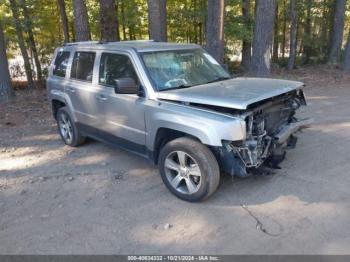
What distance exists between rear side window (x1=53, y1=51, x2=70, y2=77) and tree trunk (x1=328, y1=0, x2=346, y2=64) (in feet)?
45.2

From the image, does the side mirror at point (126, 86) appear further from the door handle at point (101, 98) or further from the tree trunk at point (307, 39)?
the tree trunk at point (307, 39)

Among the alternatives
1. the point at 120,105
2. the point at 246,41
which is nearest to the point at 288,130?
Answer: the point at 120,105

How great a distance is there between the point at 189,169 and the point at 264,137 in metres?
1.03

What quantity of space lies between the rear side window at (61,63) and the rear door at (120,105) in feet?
4.15

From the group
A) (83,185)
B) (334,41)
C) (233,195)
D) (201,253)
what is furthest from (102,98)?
(334,41)

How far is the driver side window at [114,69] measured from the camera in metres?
4.94

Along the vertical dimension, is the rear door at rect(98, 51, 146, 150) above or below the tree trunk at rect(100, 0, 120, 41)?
below

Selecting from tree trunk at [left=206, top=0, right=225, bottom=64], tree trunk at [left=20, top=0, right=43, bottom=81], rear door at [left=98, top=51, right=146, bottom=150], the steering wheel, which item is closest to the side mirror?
rear door at [left=98, top=51, right=146, bottom=150]

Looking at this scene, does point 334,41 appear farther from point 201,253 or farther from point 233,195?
point 201,253

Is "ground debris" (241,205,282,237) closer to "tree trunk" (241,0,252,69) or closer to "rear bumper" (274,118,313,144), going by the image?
"rear bumper" (274,118,313,144)

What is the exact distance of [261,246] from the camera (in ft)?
11.1

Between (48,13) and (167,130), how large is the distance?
57.6 ft

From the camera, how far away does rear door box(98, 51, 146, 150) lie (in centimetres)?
484

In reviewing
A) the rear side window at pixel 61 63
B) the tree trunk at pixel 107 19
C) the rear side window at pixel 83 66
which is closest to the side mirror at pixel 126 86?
the rear side window at pixel 83 66
